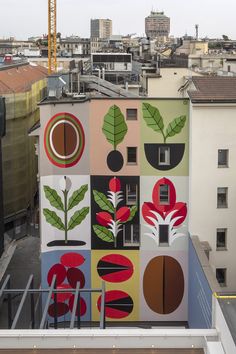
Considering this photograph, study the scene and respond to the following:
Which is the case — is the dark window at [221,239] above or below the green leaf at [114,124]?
below

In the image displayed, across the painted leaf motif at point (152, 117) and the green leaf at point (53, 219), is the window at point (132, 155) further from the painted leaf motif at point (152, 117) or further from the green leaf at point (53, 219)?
the green leaf at point (53, 219)

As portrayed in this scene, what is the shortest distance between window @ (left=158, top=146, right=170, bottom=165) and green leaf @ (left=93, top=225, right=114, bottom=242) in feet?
15.7

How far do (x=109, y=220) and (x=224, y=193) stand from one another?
6.43m

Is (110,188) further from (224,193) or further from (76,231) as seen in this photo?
(224,193)

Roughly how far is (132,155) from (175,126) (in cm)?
280

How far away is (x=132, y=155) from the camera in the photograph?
31.2 metres

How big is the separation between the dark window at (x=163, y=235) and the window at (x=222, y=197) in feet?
10.3

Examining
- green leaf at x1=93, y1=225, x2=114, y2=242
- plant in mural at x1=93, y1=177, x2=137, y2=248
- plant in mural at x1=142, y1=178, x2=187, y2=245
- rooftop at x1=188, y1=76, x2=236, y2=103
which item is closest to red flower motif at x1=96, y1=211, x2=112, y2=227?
plant in mural at x1=93, y1=177, x2=137, y2=248

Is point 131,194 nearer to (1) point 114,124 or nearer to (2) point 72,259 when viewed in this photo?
(1) point 114,124

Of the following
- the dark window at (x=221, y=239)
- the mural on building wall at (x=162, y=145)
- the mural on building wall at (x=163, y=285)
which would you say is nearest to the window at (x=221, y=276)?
the dark window at (x=221, y=239)

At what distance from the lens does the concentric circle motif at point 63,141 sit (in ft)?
101

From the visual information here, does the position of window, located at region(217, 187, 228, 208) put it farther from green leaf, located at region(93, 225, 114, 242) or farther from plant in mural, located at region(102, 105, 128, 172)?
green leaf, located at region(93, 225, 114, 242)

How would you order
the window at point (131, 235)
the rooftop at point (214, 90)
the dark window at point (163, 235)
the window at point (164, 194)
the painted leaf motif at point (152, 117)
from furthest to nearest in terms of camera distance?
the window at point (131, 235) < the dark window at point (163, 235) < the window at point (164, 194) < the painted leaf motif at point (152, 117) < the rooftop at point (214, 90)

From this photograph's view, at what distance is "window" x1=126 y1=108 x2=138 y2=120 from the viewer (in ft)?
101
